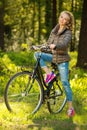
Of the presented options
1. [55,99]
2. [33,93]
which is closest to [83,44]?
[55,99]

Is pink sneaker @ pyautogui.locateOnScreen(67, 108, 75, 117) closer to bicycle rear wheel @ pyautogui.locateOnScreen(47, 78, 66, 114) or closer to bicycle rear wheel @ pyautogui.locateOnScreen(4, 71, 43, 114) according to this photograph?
bicycle rear wheel @ pyautogui.locateOnScreen(47, 78, 66, 114)

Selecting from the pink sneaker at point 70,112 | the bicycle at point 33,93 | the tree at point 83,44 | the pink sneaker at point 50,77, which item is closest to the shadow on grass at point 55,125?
the pink sneaker at point 70,112

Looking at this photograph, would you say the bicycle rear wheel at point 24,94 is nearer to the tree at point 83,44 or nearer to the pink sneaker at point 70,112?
the pink sneaker at point 70,112

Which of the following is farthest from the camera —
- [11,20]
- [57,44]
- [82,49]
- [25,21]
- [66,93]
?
[25,21]

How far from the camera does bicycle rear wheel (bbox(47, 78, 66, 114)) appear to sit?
745 centimetres

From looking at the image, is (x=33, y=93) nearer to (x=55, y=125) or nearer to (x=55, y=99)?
(x=55, y=99)

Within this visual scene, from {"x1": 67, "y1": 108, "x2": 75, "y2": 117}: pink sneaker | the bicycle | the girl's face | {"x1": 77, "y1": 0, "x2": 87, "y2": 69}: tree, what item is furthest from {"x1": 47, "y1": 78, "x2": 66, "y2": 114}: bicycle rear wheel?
{"x1": 77, "y1": 0, "x2": 87, "y2": 69}: tree

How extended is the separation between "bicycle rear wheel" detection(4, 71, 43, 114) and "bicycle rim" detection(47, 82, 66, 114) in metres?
0.27

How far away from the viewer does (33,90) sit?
723cm

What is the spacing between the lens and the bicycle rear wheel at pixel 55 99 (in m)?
7.45

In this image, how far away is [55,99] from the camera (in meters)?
7.59

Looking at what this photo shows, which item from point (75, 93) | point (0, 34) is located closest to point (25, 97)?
point (75, 93)

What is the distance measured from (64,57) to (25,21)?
39.8 metres

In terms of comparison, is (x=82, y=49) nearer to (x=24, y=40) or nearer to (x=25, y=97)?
(x=25, y=97)
